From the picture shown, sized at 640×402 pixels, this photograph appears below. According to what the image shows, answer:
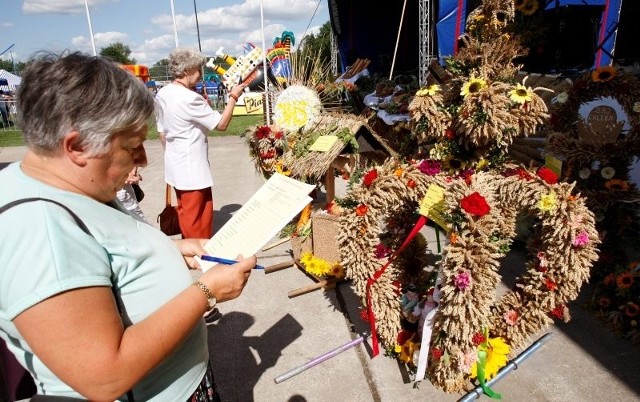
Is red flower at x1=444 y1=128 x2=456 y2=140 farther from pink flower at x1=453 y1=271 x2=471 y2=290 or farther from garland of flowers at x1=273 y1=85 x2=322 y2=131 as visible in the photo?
garland of flowers at x1=273 y1=85 x2=322 y2=131

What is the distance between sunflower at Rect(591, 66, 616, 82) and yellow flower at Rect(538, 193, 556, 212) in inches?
53.0

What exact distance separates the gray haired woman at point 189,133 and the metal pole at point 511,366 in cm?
225

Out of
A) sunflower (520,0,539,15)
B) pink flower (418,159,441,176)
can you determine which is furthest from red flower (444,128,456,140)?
sunflower (520,0,539,15)

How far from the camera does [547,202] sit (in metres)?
1.87

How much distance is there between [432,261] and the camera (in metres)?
3.53

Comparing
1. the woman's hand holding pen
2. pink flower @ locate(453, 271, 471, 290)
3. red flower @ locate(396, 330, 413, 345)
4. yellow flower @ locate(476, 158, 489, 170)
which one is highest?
yellow flower @ locate(476, 158, 489, 170)

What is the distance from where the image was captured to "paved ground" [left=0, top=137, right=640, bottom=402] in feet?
7.07

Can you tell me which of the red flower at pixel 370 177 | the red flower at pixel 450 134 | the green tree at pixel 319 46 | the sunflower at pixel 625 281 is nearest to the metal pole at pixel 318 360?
the red flower at pixel 370 177

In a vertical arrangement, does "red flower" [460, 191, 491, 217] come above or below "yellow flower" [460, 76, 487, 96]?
below

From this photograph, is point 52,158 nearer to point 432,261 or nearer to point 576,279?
point 576,279

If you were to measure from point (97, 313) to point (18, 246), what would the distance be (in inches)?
7.7

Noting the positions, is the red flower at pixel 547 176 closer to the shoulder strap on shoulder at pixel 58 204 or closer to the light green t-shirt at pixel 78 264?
the light green t-shirt at pixel 78 264

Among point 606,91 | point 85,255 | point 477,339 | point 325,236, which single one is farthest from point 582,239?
point 85,255

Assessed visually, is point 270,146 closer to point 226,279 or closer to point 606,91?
point 606,91
